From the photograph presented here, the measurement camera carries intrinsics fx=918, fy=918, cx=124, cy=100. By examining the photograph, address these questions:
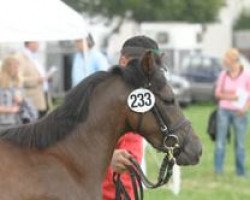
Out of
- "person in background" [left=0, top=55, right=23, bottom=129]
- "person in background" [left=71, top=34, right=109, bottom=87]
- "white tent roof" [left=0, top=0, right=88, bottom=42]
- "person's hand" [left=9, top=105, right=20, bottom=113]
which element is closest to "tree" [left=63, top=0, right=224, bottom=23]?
"person in background" [left=71, top=34, right=109, bottom=87]

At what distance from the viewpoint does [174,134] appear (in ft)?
18.3

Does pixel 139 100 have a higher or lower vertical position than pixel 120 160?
higher

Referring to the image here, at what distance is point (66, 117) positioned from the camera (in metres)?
5.39

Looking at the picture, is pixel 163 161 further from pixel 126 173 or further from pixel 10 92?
pixel 10 92

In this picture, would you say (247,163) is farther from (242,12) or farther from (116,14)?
(242,12)

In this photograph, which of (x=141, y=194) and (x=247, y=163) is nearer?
(x=141, y=194)

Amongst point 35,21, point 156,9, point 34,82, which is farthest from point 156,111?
point 156,9

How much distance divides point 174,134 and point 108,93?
476 mm

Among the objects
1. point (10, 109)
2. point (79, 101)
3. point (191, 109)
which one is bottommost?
point (191, 109)

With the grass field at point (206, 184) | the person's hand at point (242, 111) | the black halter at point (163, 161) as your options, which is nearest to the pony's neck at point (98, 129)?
the black halter at point (163, 161)

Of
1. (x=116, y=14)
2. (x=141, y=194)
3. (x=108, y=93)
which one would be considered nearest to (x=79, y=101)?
(x=108, y=93)

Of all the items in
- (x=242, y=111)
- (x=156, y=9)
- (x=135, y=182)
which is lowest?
(x=242, y=111)

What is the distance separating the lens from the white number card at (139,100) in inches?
213

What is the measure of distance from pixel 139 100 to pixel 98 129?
0.33 metres
